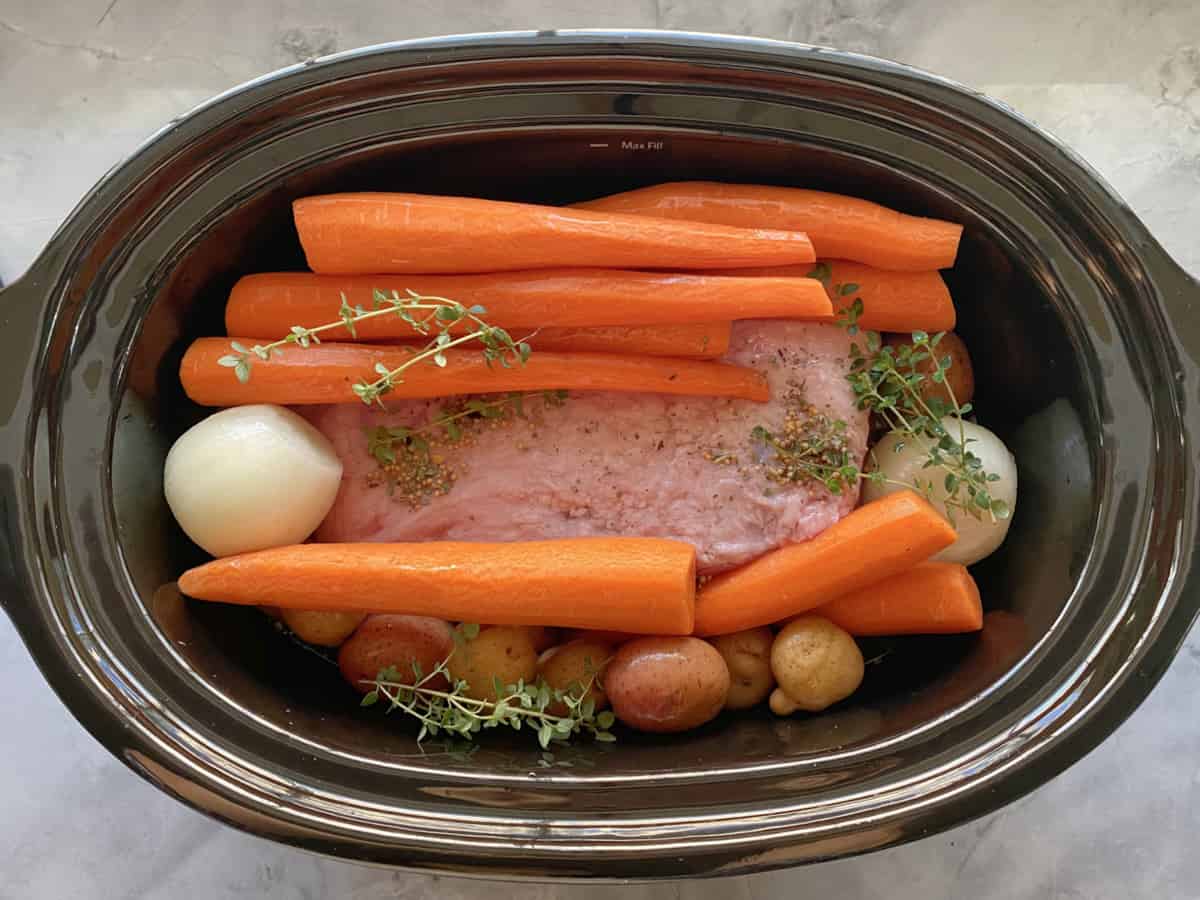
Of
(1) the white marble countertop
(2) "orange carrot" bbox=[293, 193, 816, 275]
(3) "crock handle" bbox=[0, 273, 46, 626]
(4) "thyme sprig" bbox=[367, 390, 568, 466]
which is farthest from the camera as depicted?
(1) the white marble countertop

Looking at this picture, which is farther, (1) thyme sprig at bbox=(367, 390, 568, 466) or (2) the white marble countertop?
(2) the white marble countertop

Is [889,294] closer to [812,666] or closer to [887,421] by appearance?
[887,421]

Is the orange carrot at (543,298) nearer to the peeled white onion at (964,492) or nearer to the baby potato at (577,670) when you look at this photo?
the peeled white onion at (964,492)

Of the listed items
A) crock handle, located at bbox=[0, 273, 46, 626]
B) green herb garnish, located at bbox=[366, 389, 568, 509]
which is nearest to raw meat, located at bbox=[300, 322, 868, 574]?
green herb garnish, located at bbox=[366, 389, 568, 509]

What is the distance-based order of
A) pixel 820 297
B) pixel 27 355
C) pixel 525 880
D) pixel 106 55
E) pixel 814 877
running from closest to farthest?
pixel 525 880 < pixel 27 355 < pixel 820 297 < pixel 814 877 < pixel 106 55

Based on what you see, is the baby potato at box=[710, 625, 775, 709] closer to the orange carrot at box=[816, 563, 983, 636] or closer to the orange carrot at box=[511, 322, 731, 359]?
the orange carrot at box=[816, 563, 983, 636]

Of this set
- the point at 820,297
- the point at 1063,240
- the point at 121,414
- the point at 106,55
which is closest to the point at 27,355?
the point at 121,414

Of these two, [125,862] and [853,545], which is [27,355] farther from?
[853,545]
